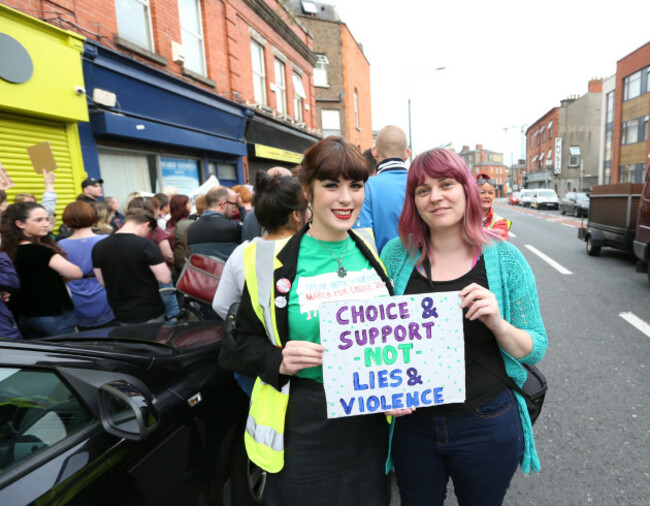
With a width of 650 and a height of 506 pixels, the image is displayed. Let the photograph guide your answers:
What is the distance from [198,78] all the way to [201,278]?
8024 mm

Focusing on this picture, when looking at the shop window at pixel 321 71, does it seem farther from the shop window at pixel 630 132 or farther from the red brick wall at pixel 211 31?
the shop window at pixel 630 132

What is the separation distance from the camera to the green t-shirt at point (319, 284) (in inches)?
56.6

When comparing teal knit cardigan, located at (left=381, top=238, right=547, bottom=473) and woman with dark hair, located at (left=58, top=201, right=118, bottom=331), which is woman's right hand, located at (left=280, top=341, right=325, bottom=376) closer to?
teal knit cardigan, located at (left=381, top=238, right=547, bottom=473)

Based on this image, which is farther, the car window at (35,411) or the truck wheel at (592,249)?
the truck wheel at (592,249)

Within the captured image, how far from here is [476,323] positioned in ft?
4.90

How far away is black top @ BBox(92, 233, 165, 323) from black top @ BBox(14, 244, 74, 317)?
365 mm

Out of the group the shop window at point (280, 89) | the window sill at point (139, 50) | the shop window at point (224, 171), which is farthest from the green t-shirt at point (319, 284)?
the shop window at point (280, 89)

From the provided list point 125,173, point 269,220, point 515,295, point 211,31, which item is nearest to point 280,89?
point 211,31

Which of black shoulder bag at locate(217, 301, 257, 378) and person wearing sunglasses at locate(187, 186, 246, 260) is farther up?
person wearing sunglasses at locate(187, 186, 246, 260)

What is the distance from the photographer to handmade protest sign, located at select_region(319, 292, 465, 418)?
130 centimetres

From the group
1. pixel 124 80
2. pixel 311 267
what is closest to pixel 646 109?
pixel 124 80

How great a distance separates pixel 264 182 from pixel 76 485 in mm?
1755

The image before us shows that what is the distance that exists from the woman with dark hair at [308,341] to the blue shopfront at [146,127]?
6337 mm

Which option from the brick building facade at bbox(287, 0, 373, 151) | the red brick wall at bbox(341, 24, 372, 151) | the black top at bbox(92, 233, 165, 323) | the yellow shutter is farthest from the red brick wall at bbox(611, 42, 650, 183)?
the black top at bbox(92, 233, 165, 323)
